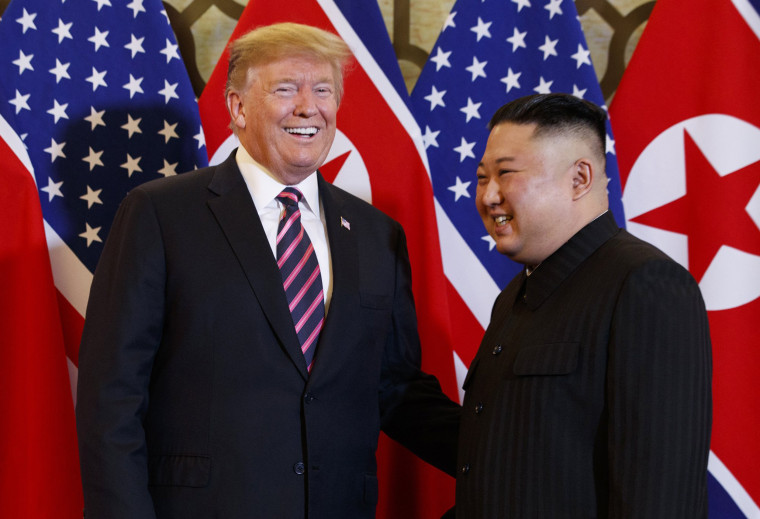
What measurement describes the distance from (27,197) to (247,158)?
0.65 meters

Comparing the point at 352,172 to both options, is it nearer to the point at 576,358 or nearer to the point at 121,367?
the point at 121,367

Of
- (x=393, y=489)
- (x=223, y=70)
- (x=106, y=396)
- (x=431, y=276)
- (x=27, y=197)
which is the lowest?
(x=393, y=489)

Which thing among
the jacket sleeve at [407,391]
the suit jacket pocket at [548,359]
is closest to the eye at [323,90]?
the jacket sleeve at [407,391]

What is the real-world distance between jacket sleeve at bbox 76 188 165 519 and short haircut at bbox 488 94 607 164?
0.78 m

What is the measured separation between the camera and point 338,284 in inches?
70.1

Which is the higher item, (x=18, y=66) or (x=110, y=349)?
(x=18, y=66)

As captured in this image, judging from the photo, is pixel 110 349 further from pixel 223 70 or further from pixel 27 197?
pixel 223 70

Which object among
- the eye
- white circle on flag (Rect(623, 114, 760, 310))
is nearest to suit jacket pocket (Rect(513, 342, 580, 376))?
the eye

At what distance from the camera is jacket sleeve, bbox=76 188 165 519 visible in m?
1.54

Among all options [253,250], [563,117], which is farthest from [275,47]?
[563,117]

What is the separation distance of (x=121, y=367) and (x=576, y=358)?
2.83 ft

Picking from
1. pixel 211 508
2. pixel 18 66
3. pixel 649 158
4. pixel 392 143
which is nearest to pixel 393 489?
pixel 211 508

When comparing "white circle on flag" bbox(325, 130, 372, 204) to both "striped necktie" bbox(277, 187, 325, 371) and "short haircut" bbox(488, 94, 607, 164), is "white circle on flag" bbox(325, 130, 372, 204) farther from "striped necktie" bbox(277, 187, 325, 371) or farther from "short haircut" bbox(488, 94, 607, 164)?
"short haircut" bbox(488, 94, 607, 164)

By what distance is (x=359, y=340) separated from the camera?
1.79 meters
